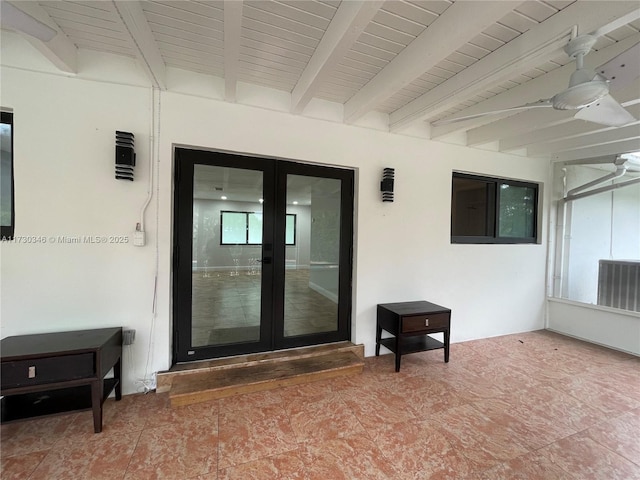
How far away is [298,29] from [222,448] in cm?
283

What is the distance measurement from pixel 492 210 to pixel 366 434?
134 inches

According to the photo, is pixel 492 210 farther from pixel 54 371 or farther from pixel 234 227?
pixel 54 371

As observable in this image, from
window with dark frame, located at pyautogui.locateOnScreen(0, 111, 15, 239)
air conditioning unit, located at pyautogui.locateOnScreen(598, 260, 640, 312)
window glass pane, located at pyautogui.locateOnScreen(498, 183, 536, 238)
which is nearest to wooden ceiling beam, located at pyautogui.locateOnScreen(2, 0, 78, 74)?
window with dark frame, located at pyautogui.locateOnScreen(0, 111, 15, 239)

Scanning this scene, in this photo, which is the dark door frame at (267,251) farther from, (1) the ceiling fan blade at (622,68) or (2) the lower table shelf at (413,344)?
(1) the ceiling fan blade at (622,68)

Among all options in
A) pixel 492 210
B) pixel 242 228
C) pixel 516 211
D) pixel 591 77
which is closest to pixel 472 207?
pixel 492 210

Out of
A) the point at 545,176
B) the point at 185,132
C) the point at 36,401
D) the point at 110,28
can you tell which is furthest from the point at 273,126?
the point at 545,176

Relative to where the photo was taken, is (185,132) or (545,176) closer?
(185,132)

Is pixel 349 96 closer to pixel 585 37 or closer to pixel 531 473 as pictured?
pixel 585 37

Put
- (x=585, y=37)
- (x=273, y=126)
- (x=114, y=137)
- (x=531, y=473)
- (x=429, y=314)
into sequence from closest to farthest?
(x=585, y=37) → (x=531, y=473) → (x=114, y=137) → (x=273, y=126) → (x=429, y=314)

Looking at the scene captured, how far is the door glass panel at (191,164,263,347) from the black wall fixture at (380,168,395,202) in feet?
4.46

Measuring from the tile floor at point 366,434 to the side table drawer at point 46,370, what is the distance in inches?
16.7

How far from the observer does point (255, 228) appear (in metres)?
2.69

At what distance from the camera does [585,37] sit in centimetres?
143

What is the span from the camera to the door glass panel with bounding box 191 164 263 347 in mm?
2521
